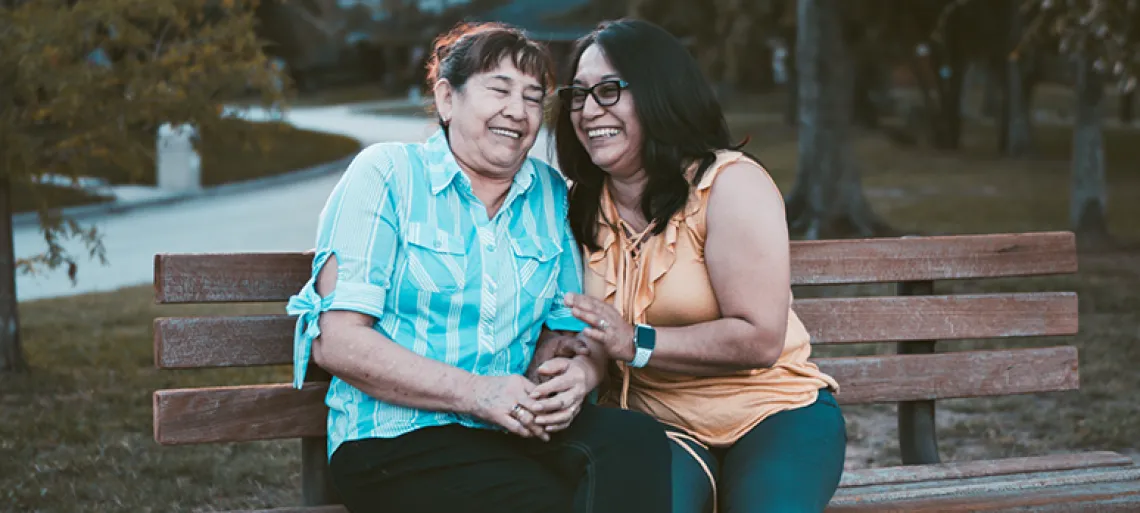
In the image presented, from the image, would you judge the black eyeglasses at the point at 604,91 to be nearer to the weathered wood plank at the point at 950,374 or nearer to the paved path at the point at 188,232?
the weathered wood plank at the point at 950,374

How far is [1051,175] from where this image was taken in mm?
25078

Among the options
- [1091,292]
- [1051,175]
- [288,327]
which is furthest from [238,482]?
[1051,175]

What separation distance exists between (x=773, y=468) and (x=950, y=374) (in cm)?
113

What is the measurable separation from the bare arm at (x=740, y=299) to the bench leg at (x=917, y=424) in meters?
1.01

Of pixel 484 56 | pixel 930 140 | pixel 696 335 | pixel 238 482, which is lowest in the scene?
pixel 930 140

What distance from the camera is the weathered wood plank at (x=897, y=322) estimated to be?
3.42 meters

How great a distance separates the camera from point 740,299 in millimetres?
3180

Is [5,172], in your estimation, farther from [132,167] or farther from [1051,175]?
[1051,175]

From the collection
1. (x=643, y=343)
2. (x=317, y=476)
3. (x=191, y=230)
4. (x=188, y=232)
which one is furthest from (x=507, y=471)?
(x=191, y=230)

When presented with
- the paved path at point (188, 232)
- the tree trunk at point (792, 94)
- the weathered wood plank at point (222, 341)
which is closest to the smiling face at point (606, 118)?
the weathered wood plank at point (222, 341)

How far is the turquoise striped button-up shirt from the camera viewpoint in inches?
118

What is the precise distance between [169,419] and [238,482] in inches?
76.0

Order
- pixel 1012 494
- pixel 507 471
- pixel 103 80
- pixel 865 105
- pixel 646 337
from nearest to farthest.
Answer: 1. pixel 507 471
2. pixel 646 337
3. pixel 1012 494
4. pixel 103 80
5. pixel 865 105

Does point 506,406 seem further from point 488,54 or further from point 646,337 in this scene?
point 488,54
